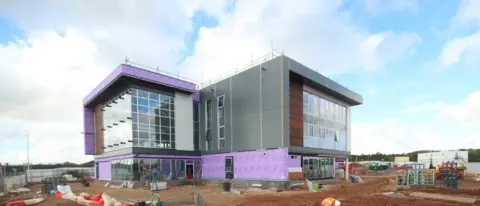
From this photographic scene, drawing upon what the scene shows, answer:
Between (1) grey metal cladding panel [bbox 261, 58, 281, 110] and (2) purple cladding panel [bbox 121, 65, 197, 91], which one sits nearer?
(1) grey metal cladding panel [bbox 261, 58, 281, 110]

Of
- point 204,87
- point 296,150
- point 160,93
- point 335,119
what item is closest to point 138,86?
point 160,93

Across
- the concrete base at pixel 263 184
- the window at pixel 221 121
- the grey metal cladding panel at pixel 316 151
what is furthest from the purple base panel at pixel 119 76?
the grey metal cladding panel at pixel 316 151

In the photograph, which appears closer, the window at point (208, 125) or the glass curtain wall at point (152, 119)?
the glass curtain wall at point (152, 119)

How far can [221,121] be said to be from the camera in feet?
106

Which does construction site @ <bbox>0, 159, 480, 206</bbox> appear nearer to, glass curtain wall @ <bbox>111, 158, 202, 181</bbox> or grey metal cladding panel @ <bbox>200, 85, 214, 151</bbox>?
glass curtain wall @ <bbox>111, 158, 202, 181</bbox>

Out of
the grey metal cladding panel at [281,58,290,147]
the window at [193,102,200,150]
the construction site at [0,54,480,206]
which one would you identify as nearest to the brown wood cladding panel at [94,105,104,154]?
the construction site at [0,54,480,206]

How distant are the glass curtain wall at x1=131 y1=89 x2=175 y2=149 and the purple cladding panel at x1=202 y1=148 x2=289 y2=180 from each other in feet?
18.1

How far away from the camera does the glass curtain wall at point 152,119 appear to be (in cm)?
2927

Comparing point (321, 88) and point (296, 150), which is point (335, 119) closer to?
point (321, 88)

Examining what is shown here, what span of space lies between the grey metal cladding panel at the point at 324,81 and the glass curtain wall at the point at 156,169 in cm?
1607

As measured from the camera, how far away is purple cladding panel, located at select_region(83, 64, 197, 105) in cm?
2809

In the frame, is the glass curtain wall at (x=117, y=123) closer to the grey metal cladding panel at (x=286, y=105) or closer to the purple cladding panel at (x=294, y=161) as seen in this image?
the grey metal cladding panel at (x=286, y=105)

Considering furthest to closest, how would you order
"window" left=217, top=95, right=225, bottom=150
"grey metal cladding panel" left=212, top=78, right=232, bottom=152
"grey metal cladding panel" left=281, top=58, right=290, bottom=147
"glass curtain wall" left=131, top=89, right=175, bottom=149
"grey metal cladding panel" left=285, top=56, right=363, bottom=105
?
"window" left=217, top=95, right=225, bottom=150, "grey metal cladding panel" left=212, top=78, right=232, bottom=152, "glass curtain wall" left=131, top=89, right=175, bottom=149, "grey metal cladding panel" left=285, top=56, right=363, bottom=105, "grey metal cladding panel" left=281, top=58, right=290, bottom=147

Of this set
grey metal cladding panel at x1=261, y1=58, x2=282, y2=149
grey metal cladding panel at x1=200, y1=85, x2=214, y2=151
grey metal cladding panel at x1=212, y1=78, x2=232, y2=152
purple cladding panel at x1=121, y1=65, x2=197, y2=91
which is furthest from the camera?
grey metal cladding panel at x1=200, y1=85, x2=214, y2=151
